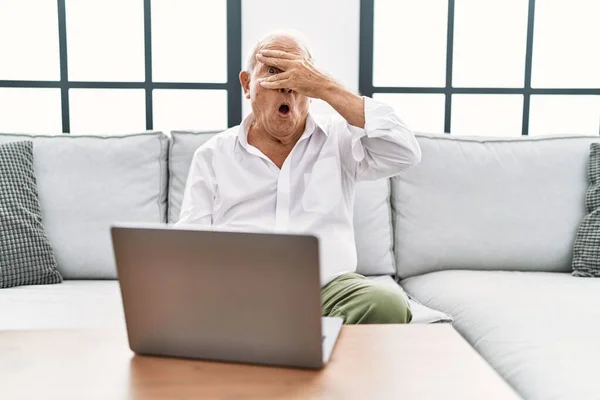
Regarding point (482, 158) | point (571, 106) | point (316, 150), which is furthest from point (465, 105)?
point (316, 150)

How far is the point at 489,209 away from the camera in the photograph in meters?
2.05

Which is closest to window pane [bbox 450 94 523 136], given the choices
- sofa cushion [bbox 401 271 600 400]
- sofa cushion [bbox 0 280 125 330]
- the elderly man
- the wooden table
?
sofa cushion [bbox 401 271 600 400]

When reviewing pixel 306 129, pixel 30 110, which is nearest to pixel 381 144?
pixel 306 129

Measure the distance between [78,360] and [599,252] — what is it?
170 centimetres

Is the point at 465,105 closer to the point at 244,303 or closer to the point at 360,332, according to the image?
the point at 360,332

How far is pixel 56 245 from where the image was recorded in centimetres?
196

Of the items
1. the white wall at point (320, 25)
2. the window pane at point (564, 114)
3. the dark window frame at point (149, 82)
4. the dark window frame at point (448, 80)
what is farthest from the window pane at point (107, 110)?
the window pane at point (564, 114)

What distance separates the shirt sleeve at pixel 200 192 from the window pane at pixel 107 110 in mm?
1184

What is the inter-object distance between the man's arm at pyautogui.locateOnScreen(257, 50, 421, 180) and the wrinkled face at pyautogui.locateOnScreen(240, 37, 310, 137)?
2.5 inches

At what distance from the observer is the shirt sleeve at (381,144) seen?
1478 mm

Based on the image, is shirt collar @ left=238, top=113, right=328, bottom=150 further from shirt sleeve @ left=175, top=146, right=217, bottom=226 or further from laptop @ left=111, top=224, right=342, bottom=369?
laptop @ left=111, top=224, right=342, bottom=369

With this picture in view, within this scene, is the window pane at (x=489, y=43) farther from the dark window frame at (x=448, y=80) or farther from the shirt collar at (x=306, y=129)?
the shirt collar at (x=306, y=129)

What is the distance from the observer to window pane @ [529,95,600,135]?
9.20 ft

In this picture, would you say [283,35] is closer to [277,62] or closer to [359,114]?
[277,62]
